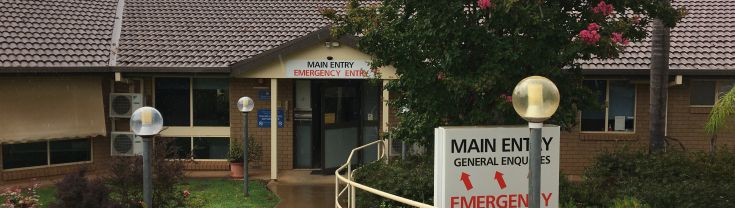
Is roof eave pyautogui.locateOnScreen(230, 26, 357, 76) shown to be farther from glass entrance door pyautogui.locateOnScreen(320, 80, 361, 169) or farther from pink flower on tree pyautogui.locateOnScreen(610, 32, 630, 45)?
pink flower on tree pyautogui.locateOnScreen(610, 32, 630, 45)

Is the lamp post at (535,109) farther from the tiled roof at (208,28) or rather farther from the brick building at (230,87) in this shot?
the tiled roof at (208,28)

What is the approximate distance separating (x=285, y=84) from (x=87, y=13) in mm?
5122

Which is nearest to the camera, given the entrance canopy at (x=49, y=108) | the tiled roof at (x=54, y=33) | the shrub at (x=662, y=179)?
the shrub at (x=662, y=179)

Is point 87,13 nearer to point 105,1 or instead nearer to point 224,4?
point 105,1

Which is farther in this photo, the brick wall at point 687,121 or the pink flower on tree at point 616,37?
the brick wall at point 687,121

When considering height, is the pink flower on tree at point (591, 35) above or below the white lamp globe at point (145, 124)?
above

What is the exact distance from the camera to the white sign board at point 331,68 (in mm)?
12672

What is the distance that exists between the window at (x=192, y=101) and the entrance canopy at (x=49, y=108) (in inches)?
51.3

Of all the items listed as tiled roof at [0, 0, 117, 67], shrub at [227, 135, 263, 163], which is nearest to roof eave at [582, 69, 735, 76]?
shrub at [227, 135, 263, 163]

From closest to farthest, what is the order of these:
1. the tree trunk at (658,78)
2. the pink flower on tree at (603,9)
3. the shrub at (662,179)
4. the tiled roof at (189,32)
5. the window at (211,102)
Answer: the pink flower on tree at (603,9)
the shrub at (662,179)
the tree trunk at (658,78)
the tiled roof at (189,32)
the window at (211,102)

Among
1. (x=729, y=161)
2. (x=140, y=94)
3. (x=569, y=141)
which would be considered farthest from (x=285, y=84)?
(x=729, y=161)

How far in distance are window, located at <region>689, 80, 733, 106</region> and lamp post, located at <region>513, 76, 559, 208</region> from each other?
1107 centimetres

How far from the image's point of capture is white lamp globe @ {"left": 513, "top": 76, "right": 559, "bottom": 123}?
3.58m

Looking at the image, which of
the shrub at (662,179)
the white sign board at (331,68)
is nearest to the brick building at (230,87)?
the white sign board at (331,68)
